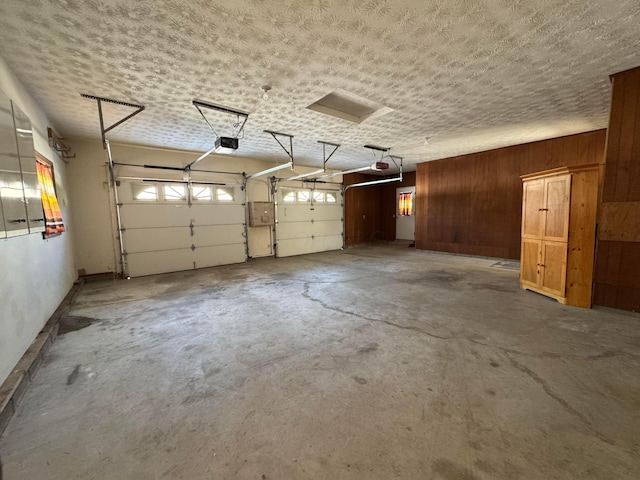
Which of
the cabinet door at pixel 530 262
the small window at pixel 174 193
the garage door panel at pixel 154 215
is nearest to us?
the cabinet door at pixel 530 262

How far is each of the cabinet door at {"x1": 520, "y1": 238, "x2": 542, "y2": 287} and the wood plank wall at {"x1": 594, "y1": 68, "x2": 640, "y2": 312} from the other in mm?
692

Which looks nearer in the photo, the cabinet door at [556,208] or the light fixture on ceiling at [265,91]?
the light fixture on ceiling at [265,91]

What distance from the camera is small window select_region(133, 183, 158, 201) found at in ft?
18.7

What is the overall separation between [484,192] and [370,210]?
15.7 feet

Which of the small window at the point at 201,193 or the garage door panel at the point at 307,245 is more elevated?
the small window at the point at 201,193

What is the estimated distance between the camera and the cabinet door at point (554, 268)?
139 inches

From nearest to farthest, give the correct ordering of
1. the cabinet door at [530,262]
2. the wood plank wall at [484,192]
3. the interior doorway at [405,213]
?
the cabinet door at [530,262] < the wood plank wall at [484,192] < the interior doorway at [405,213]

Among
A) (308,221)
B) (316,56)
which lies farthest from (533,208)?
(308,221)

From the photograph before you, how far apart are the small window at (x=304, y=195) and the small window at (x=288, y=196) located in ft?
0.73

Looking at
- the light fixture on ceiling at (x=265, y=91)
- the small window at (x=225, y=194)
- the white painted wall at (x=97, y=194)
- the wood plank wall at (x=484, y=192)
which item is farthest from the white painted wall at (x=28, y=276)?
the wood plank wall at (x=484, y=192)

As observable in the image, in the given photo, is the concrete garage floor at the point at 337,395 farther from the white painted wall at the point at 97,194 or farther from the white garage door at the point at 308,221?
the white garage door at the point at 308,221

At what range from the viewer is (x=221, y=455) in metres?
1.37

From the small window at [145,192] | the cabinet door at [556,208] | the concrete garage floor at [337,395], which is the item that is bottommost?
the concrete garage floor at [337,395]

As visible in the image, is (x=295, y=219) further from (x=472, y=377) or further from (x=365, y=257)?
(x=472, y=377)
